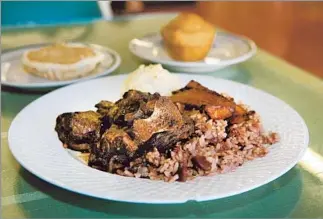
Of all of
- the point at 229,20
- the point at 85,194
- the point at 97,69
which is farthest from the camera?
the point at 229,20

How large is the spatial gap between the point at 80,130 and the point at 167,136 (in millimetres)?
157

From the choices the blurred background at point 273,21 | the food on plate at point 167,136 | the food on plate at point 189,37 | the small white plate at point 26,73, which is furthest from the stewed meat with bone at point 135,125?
the blurred background at point 273,21

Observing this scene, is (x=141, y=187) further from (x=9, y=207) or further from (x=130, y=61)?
(x=130, y=61)

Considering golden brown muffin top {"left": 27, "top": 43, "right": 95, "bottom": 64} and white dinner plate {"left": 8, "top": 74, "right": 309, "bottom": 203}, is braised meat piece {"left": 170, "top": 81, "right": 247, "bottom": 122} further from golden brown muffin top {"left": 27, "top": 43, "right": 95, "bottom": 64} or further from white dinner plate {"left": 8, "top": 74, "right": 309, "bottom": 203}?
golden brown muffin top {"left": 27, "top": 43, "right": 95, "bottom": 64}

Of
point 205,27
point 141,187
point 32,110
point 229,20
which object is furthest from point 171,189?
point 229,20

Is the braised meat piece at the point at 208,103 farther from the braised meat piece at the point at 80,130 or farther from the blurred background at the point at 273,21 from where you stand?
the blurred background at the point at 273,21

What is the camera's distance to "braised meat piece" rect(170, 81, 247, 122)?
0.93 meters

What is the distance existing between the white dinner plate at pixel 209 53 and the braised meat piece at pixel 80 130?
0.46 m

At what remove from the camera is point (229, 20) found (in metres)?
4.54

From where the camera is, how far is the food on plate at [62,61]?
1260 mm

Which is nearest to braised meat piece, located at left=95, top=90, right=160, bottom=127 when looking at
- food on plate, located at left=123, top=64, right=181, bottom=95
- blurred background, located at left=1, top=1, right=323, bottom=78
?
food on plate, located at left=123, top=64, right=181, bottom=95

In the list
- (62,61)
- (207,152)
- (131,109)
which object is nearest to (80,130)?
(131,109)

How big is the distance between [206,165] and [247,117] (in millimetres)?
196

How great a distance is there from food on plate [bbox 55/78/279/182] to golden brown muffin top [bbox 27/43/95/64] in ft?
1.18
